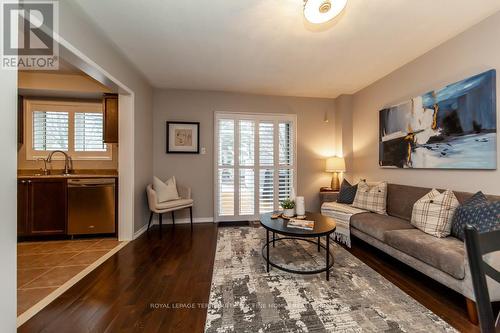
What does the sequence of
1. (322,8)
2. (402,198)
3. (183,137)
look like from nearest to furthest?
(322,8), (402,198), (183,137)

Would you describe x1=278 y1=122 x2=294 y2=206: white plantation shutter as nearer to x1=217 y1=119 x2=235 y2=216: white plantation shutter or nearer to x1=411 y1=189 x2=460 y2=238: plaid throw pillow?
x1=217 y1=119 x2=235 y2=216: white plantation shutter

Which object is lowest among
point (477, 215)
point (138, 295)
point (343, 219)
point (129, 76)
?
point (138, 295)

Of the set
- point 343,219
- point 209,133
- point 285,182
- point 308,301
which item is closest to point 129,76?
point 209,133

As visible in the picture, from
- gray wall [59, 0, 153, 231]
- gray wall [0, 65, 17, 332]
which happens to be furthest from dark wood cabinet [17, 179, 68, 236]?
gray wall [0, 65, 17, 332]

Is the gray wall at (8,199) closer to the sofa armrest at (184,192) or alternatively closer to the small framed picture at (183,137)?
the sofa armrest at (184,192)

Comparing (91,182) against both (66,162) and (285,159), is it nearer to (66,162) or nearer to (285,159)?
(66,162)

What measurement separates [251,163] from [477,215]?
3046mm

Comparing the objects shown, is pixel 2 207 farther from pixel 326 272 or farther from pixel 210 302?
pixel 326 272

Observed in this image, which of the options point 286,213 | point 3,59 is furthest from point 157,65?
point 286,213

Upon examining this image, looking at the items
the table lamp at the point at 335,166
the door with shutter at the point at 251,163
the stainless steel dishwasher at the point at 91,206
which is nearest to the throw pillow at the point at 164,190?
the stainless steel dishwasher at the point at 91,206

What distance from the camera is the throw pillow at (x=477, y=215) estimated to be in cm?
159

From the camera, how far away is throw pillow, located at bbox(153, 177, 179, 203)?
3373 millimetres

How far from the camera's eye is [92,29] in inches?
81.0

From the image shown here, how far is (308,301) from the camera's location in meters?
1.62
